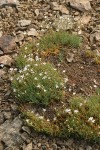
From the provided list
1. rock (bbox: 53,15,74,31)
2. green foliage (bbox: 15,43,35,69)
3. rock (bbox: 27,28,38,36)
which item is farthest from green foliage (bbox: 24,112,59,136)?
rock (bbox: 53,15,74,31)

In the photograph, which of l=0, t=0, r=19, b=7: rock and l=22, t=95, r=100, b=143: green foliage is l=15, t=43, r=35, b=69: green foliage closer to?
l=22, t=95, r=100, b=143: green foliage

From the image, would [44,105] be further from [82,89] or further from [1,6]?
[1,6]

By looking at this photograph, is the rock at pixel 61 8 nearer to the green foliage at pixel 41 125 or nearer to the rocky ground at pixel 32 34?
the rocky ground at pixel 32 34

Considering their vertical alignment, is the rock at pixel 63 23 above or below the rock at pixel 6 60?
above

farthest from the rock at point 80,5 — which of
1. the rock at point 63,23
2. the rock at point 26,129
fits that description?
the rock at point 26,129

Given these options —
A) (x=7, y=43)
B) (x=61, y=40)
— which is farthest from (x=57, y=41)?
(x=7, y=43)

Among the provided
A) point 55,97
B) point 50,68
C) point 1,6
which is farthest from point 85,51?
point 1,6
